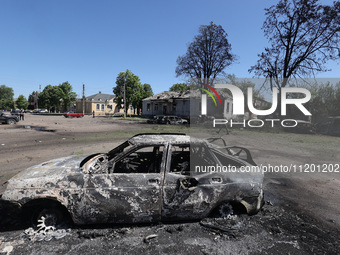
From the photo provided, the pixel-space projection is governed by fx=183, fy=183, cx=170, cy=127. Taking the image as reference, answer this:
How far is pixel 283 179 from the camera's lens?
5766 millimetres

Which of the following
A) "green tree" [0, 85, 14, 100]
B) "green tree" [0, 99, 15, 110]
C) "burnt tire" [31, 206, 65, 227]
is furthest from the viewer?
"green tree" [0, 85, 14, 100]

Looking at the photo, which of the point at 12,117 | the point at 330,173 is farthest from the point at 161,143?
the point at 12,117

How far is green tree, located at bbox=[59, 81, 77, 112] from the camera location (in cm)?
6781

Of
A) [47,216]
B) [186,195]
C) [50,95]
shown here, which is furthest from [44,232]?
[50,95]

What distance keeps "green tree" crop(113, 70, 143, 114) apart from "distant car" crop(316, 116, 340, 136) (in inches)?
1787

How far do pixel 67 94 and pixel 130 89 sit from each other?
31.2m

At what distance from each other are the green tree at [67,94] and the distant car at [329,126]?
73623 millimetres

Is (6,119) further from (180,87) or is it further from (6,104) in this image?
(6,104)

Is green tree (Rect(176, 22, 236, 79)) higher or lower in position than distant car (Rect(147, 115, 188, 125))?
higher

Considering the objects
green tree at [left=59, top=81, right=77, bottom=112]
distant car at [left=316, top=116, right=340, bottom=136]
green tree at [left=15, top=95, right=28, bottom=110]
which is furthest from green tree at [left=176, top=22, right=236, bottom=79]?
green tree at [left=15, top=95, right=28, bottom=110]

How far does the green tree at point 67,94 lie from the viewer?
67812 millimetres

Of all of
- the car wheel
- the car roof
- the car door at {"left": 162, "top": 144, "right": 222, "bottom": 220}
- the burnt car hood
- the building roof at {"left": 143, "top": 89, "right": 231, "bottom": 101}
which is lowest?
the car door at {"left": 162, "top": 144, "right": 222, "bottom": 220}

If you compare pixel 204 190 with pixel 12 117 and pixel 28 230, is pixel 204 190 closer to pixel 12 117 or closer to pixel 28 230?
pixel 28 230

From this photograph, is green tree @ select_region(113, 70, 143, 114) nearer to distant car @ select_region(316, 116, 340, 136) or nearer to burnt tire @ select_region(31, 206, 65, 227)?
distant car @ select_region(316, 116, 340, 136)
